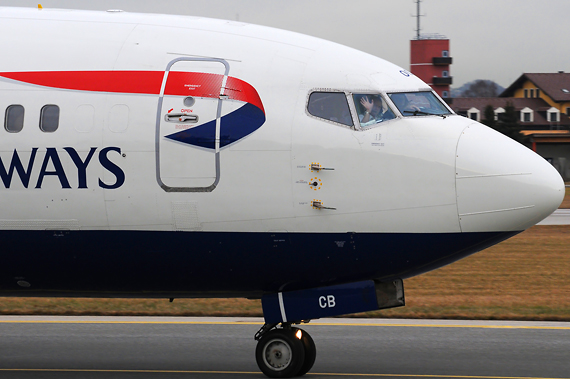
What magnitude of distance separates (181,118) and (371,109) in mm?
1985

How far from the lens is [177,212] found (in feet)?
28.0

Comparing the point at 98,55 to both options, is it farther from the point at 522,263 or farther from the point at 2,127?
the point at 522,263

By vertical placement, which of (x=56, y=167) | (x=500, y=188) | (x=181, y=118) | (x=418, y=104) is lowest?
(x=500, y=188)

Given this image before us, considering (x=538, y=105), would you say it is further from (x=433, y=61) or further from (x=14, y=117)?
(x=14, y=117)

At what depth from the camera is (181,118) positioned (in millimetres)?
8477

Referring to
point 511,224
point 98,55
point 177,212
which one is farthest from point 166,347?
point 511,224

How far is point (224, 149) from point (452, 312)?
6.55 metres

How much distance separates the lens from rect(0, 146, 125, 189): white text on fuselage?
8.52 metres

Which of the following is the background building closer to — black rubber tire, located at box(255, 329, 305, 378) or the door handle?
black rubber tire, located at box(255, 329, 305, 378)

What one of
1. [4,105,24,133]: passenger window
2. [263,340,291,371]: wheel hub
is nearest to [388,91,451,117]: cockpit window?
[263,340,291,371]: wheel hub

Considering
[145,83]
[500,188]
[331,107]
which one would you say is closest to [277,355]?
[331,107]

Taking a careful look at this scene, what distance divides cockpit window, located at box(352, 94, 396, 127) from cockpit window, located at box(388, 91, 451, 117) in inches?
5.1

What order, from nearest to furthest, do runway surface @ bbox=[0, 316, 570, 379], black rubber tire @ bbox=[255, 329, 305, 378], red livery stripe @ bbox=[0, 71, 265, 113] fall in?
red livery stripe @ bbox=[0, 71, 265, 113] → black rubber tire @ bbox=[255, 329, 305, 378] → runway surface @ bbox=[0, 316, 570, 379]

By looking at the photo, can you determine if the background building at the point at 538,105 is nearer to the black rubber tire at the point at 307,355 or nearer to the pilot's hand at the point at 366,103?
the black rubber tire at the point at 307,355
